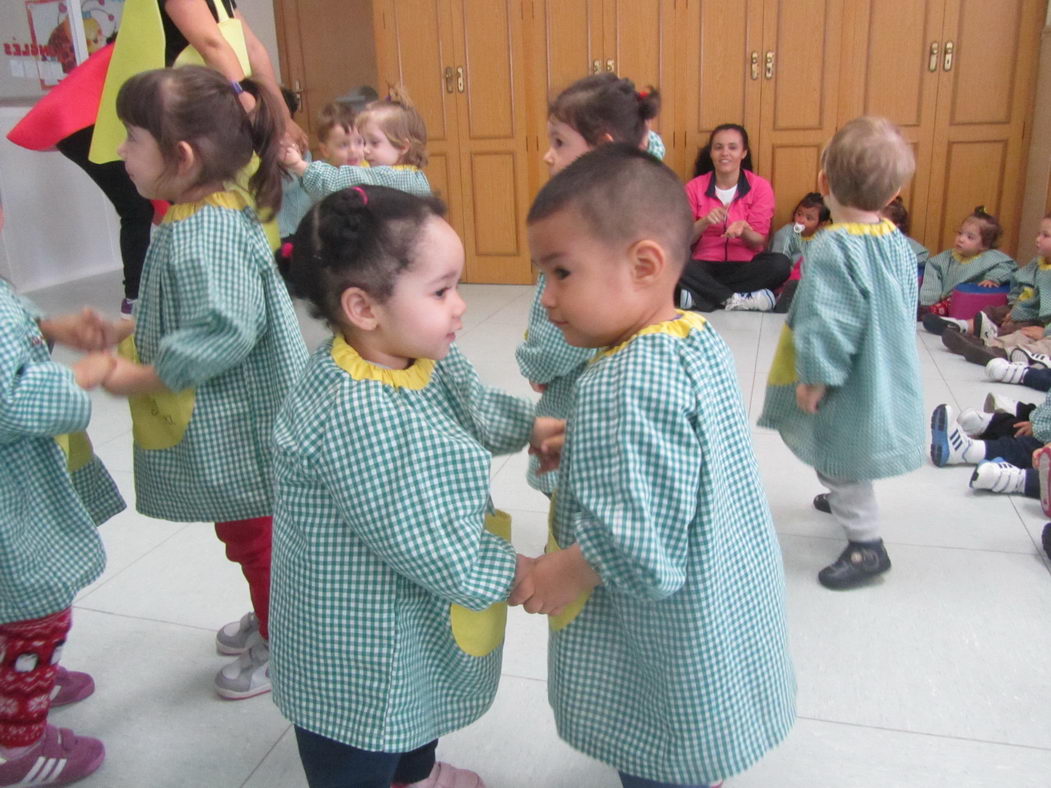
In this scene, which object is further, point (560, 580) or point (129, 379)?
point (129, 379)

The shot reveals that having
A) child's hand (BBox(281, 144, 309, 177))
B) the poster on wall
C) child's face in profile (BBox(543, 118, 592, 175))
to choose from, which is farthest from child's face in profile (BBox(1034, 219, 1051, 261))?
the poster on wall

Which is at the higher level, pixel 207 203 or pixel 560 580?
pixel 207 203

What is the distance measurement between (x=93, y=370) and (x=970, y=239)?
3879mm

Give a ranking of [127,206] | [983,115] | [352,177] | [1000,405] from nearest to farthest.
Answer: [352,177] < [1000,405] < [127,206] < [983,115]

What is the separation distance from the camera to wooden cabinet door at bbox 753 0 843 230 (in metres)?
4.36

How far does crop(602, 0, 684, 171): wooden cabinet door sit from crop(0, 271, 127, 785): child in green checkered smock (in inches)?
149

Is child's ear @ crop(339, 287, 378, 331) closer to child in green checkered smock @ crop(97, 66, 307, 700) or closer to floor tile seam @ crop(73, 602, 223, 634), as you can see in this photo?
child in green checkered smock @ crop(97, 66, 307, 700)

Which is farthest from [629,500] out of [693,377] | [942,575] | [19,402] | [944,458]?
[944,458]

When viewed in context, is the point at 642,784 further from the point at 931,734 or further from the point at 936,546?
the point at 936,546

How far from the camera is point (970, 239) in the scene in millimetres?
3980

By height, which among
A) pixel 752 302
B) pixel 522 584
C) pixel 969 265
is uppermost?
pixel 522 584

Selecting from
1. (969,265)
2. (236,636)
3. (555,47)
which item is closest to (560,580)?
(236,636)

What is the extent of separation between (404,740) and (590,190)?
0.64 m

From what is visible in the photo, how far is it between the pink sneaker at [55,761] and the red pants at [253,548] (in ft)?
1.04
